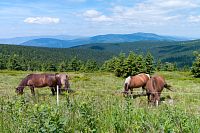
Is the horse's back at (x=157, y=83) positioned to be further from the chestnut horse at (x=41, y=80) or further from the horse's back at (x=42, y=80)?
the horse's back at (x=42, y=80)

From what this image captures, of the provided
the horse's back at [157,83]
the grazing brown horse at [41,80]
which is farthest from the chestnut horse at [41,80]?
the horse's back at [157,83]

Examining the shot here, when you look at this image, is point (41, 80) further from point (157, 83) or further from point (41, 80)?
point (157, 83)

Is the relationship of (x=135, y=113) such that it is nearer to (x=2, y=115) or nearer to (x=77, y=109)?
(x=77, y=109)

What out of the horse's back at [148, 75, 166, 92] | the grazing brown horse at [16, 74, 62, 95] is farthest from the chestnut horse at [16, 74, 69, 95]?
the horse's back at [148, 75, 166, 92]

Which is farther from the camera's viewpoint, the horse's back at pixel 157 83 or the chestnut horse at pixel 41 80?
the chestnut horse at pixel 41 80

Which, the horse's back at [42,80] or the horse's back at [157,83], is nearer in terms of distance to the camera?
the horse's back at [157,83]

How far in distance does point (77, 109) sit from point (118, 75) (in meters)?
51.4

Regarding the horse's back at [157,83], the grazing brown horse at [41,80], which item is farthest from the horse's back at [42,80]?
the horse's back at [157,83]

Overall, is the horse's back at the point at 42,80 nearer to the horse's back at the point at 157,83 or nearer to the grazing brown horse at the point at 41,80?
the grazing brown horse at the point at 41,80

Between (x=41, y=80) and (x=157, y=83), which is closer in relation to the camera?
(x=157, y=83)

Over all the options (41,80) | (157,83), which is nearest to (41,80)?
(41,80)

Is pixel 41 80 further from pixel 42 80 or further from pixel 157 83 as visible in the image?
pixel 157 83

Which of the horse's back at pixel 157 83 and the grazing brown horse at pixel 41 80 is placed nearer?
the horse's back at pixel 157 83

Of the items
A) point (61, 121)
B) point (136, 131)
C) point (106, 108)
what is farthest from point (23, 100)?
point (136, 131)
